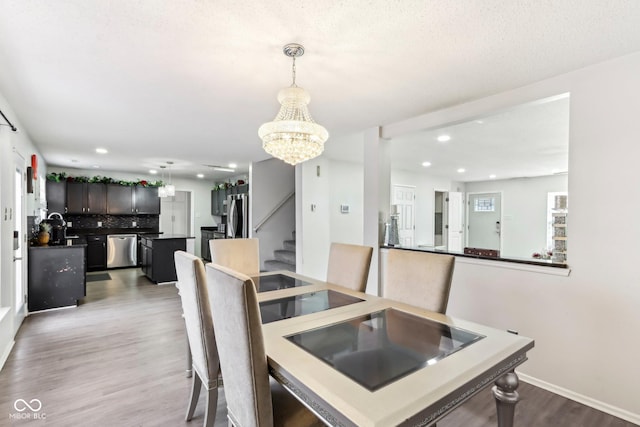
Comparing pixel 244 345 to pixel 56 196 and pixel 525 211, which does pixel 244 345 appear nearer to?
pixel 56 196

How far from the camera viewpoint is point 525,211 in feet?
25.8

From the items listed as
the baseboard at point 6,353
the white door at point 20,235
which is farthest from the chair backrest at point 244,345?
the white door at point 20,235

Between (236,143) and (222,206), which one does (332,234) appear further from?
(222,206)

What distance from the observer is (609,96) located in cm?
206

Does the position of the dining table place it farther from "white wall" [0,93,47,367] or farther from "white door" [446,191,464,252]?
"white door" [446,191,464,252]

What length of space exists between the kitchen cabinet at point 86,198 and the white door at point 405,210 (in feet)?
21.5

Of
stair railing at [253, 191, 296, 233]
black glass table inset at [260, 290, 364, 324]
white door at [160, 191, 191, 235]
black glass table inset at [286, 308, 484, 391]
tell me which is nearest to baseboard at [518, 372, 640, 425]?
black glass table inset at [286, 308, 484, 391]

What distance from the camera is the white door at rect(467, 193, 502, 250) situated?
8.44 meters

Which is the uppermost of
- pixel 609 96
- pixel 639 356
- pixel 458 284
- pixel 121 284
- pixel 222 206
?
pixel 609 96

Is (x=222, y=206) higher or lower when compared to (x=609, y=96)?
lower

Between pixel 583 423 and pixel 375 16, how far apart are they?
2.68 metres

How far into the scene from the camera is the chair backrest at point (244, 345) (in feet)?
3.73

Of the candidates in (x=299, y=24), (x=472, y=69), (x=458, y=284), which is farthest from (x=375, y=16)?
(x=458, y=284)

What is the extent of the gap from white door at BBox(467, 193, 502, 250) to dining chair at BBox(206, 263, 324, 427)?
8.61 meters
